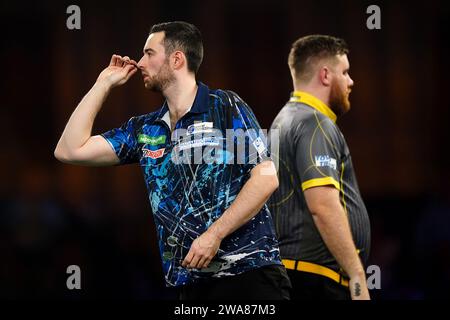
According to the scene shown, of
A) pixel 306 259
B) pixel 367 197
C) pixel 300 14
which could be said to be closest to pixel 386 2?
pixel 300 14

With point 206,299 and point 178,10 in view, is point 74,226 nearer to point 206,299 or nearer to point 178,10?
point 178,10

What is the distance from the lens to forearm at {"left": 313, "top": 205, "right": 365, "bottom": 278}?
436 centimetres

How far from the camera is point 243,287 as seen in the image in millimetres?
3727

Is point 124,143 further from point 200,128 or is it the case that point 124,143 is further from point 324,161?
point 324,161

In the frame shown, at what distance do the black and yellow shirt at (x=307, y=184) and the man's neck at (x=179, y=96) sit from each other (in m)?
0.75

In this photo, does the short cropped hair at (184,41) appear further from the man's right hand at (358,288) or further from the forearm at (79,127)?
the man's right hand at (358,288)

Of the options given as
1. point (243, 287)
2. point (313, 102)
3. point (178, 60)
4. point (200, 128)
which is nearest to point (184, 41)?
point (178, 60)

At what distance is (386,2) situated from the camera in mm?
7750

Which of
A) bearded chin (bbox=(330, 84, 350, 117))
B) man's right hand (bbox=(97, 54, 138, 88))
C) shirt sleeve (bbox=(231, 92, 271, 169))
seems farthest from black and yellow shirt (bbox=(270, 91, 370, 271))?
man's right hand (bbox=(97, 54, 138, 88))

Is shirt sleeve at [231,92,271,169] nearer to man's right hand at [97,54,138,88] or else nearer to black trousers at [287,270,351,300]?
man's right hand at [97,54,138,88]

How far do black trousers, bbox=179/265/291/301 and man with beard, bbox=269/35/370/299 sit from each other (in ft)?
2.22

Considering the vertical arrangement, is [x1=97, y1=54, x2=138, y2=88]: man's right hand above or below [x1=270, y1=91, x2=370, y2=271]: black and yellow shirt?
above

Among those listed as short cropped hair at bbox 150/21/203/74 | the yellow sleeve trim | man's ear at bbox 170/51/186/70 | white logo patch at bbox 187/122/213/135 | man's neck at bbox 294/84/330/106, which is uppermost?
short cropped hair at bbox 150/21/203/74
